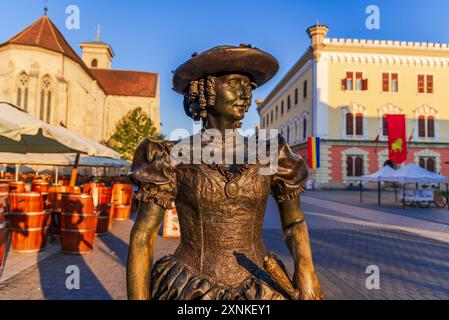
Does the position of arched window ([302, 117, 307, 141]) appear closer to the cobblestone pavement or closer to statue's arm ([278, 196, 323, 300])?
the cobblestone pavement

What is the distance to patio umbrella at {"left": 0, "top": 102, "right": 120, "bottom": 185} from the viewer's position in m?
5.14

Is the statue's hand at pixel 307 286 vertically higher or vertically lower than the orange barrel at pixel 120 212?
higher

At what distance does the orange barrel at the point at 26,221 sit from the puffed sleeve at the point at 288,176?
6239 mm

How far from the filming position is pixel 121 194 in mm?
11211

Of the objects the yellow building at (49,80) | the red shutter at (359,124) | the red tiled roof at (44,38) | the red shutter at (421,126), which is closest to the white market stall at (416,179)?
the red shutter at (359,124)

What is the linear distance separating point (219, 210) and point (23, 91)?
112 feet

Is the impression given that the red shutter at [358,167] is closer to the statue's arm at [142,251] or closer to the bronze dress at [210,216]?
the bronze dress at [210,216]

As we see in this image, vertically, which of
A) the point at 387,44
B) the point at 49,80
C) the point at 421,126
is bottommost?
the point at 421,126

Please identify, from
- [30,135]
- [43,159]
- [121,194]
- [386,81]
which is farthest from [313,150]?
[30,135]

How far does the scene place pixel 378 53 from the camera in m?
30.0

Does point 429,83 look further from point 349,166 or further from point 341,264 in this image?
point 341,264

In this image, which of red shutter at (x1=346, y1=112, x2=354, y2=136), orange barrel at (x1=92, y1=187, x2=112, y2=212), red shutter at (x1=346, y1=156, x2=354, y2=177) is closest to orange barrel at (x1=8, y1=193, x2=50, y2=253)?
orange barrel at (x1=92, y1=187, x2=112, y2=212)

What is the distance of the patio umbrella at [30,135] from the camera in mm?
5145
